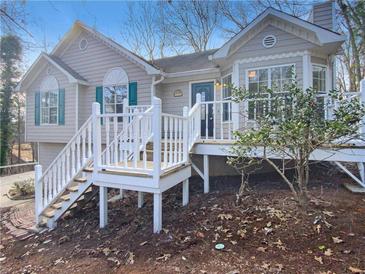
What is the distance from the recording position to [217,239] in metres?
3.61

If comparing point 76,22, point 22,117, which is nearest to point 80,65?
point 76,22

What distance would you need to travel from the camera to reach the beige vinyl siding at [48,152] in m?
11.0

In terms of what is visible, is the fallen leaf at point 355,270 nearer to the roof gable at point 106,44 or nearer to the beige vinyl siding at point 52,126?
the roof gable at point 106,44

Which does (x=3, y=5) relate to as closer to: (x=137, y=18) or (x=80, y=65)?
(x=80, y=65)

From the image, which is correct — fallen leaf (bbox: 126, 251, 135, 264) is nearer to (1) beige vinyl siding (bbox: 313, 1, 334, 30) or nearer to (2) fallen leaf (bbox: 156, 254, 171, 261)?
(2) fallen leaf (bbox: 156, 254, 171, 261)

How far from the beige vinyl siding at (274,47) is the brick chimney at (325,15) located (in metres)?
1.80

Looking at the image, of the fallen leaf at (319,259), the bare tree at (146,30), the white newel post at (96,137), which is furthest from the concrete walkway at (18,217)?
the bare tree at (146,30)

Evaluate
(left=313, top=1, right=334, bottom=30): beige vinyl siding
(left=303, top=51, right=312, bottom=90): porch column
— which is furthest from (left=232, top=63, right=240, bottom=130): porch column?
(left=313, top=1, right=334, bottom=30): beige vinyl siding

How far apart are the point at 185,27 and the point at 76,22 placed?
31.5 ft

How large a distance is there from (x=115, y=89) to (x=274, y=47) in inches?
235

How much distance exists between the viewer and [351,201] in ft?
14.1

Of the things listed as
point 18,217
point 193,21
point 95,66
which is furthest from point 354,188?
point 193,21

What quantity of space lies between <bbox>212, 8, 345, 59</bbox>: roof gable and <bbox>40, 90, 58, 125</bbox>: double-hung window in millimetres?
7239

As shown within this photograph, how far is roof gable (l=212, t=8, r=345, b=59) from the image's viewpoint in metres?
6.00
